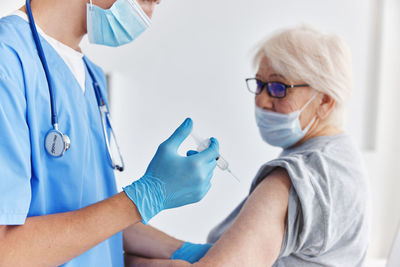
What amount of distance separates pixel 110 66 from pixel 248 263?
55.0 inches

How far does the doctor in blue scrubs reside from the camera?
2.21 feet

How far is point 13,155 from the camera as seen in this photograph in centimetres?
67

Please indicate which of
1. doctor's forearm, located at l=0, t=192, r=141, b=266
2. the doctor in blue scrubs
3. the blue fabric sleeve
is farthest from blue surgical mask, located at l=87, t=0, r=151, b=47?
doctor's forearm, located at l=0, t=192, r=141, b=266

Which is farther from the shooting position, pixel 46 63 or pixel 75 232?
pixel 46 63

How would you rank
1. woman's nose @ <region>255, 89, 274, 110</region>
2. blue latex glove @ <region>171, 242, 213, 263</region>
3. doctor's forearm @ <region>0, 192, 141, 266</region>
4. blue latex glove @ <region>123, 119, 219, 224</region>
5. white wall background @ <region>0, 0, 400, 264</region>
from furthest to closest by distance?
white wall background @ <region>0, 0, 400, 264</region>, woman's nose @ <region>255, 89, 274, 110</region>, blue latex glove @ <region>171, 242, 213, 263</region>, blue latex glove @ <region>123, 119, 219, 224</region>, doctor's forearm @ <region>0, 192, 141, 266</region>

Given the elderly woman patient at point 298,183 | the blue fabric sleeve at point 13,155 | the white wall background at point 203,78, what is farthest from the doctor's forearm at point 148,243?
the blue fabric sleeve at point 13,155

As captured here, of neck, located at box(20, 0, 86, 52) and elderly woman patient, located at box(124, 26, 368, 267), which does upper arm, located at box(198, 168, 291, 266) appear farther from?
neck, located at box(20, 0, 86, 52)

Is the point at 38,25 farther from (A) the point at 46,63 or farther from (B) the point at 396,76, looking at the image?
(B) the point at 396,76

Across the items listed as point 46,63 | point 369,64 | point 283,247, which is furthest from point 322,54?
point 369,64

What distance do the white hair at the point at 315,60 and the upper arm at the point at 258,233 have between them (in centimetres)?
38

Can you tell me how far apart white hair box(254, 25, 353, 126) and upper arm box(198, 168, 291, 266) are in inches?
15.0

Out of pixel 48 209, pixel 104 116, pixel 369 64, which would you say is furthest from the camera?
pixel 369 64

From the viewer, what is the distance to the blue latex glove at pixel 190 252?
1177 mm

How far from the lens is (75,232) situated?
69 cm
